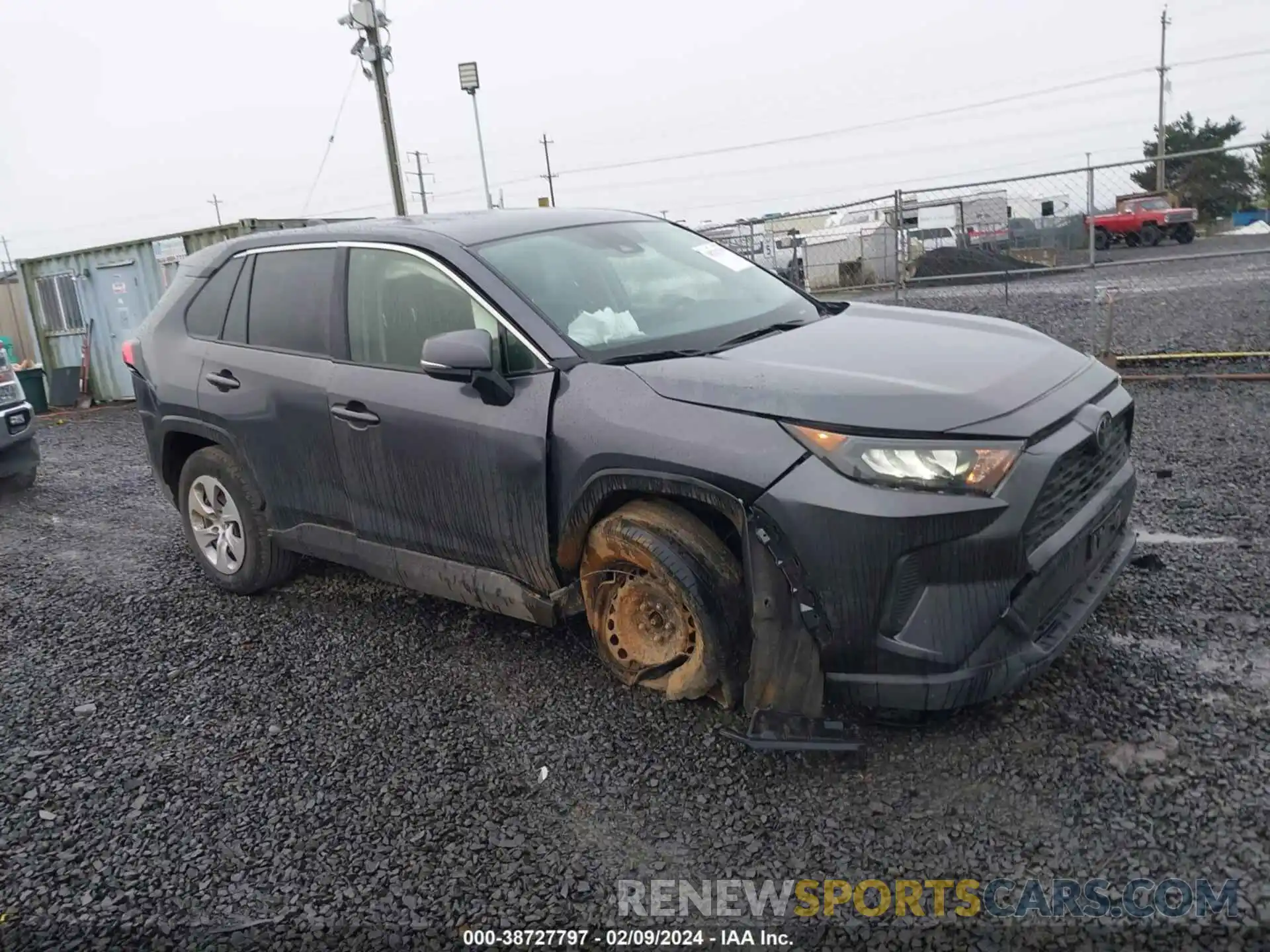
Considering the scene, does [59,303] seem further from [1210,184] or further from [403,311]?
[1210,184]

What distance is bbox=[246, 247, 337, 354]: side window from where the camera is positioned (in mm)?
4340

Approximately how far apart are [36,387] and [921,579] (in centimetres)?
1567

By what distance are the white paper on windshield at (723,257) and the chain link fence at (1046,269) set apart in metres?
4.36

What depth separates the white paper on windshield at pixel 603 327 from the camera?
3.61 metres

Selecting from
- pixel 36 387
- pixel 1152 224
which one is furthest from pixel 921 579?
pixel 1152 224

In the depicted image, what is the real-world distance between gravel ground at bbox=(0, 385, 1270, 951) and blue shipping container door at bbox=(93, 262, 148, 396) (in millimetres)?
11097

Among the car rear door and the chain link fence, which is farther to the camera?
the chain link fence

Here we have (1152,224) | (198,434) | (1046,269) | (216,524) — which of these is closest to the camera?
(198,434)

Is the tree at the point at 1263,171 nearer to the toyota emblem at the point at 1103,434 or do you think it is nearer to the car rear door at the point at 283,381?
the toyota emblem at the point at 1103,434

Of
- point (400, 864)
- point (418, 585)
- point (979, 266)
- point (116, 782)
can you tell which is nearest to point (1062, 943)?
point (400, 864)

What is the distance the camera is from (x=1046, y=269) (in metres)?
11.8

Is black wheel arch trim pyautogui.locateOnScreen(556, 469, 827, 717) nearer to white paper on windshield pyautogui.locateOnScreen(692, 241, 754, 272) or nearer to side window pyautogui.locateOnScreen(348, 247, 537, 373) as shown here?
side window pyautogui.locateOnScreen(348, 247, 537, 373)

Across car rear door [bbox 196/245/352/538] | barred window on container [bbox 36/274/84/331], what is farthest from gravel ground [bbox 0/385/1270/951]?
barred window on container [bbox 36/274/84/331]

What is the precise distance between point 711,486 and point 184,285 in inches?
139
